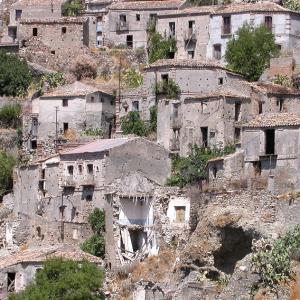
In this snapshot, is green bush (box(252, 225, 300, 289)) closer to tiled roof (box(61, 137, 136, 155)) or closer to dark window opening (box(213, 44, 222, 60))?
tiled roof (box(61, 137, 136, 155))

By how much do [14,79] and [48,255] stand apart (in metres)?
21.3

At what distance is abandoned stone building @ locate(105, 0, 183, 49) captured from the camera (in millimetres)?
95562

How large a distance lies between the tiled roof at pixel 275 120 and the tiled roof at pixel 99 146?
6.78 m

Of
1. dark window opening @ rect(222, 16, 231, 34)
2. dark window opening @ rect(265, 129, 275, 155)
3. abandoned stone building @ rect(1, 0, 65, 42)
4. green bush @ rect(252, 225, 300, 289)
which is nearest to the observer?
green bush @ rect(252, 225, 300, 289)

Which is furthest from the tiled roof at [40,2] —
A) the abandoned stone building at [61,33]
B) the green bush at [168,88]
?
the green bush at [168,88]

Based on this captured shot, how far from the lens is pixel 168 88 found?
275ft

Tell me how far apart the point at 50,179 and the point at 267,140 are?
492 inches

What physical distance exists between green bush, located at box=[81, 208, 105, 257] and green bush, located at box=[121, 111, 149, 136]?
25.0 ft

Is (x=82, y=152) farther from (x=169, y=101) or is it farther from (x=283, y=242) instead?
(x=283, y=242)

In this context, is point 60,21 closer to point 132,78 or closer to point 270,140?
point 132,78

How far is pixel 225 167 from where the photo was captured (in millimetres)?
73812

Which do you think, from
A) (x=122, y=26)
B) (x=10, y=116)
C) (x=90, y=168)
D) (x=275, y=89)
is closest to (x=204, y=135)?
(x=275, y=89)

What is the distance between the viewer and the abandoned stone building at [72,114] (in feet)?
283

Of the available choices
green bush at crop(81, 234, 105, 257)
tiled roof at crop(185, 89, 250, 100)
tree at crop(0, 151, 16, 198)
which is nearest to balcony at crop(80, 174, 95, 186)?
green bush at crop(81, 234, 105, 257)
